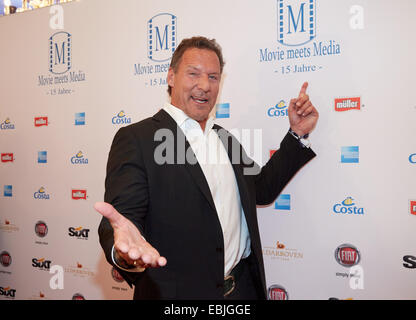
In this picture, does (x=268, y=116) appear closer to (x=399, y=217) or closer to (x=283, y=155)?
(x=283, y=155)

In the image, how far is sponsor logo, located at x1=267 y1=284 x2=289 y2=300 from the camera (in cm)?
248

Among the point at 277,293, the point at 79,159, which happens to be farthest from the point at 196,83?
the point at 79,159

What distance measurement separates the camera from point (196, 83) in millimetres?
1974

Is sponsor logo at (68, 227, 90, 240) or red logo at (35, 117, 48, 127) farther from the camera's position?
red logo at (35, 117, 48, 127)

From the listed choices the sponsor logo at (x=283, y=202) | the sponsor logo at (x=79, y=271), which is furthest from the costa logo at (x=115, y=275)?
the sponsor logo at (x=283, y=202)

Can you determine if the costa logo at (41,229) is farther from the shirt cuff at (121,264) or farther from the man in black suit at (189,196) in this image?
the shirt cuff at (121,264)

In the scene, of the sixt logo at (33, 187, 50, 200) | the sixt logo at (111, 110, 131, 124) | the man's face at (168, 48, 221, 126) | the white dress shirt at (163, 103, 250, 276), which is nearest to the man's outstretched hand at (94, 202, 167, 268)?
the white dress shirt at (163, 103, 250, 276)

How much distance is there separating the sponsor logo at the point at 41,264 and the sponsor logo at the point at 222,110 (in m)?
2.03

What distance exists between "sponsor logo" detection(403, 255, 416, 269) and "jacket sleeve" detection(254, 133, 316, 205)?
0.79m

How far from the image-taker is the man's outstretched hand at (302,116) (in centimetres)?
216

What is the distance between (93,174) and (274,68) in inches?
65.9

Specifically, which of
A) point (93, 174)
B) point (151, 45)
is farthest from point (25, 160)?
point (151, 45)

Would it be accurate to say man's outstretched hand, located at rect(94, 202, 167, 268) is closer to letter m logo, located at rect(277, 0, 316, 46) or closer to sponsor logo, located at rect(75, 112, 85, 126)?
letter m logo, located at rect(277, 0, 316, 46)

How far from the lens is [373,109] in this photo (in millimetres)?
2236
